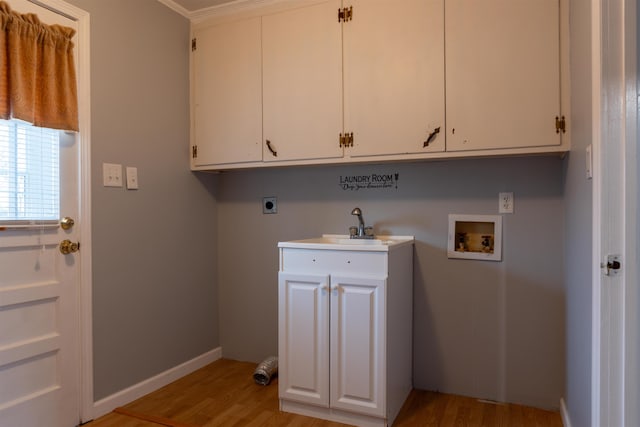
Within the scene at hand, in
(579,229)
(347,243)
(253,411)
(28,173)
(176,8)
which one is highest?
(176,8)

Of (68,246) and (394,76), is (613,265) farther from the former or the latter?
(68,246)

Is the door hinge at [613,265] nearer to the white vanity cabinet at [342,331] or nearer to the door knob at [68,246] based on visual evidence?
the white vanity cabinet at [342,331]

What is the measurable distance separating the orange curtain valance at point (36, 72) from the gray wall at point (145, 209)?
0.58ft

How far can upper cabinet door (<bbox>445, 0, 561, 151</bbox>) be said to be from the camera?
193 centimetres

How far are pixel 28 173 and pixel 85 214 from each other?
12.6 inches

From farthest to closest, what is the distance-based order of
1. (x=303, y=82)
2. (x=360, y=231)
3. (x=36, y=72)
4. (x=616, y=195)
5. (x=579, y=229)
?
(x=360, y=231), (x=303, y=82), (x=36, y=72), (x=579, y=229), (x=616, y=195)

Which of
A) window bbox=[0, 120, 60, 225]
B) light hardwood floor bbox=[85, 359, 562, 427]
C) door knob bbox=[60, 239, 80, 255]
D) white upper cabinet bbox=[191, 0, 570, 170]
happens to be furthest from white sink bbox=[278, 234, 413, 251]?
window bbox=[0, 120, 60, 225]

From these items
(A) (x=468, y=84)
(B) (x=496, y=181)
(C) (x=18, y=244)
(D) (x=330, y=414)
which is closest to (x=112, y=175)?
(C) (x=18, y=244)

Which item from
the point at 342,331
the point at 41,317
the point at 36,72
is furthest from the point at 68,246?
the point at 342,331

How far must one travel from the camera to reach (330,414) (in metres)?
2.12

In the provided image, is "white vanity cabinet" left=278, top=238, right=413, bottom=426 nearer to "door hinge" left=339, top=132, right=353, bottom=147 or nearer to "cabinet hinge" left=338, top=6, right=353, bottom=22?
"door hinge" left=339, top=132, right=353, bottom=147

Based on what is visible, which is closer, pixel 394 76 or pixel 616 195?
pixel 616 195

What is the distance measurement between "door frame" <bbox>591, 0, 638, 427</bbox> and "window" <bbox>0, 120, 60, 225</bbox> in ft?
7.03

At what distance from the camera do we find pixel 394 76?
219 cm
